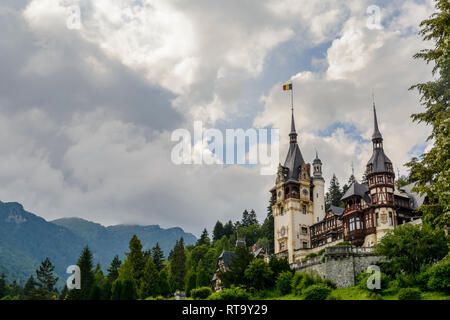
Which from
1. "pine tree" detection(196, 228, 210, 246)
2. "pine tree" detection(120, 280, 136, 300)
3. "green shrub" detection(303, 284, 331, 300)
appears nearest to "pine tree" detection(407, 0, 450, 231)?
"green shrub" detection(303, 284, 331, 300)

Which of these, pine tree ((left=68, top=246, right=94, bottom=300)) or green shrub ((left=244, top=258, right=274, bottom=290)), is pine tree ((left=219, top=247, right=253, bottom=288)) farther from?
pine tree ((left=68, top=246, right=94, bottom=300))

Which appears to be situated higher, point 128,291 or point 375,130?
point 375,130

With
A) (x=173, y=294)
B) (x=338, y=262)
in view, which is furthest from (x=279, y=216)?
(x=338, y=262)

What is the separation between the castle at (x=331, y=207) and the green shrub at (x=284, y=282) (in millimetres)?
15146

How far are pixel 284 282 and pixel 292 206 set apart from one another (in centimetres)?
2431

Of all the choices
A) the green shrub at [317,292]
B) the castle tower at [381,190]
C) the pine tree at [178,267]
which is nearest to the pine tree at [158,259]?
the pine tree at [178,267]

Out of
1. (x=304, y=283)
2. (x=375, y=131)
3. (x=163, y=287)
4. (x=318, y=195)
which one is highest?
(x=375, y=131)

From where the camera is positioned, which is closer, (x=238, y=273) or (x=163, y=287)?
(x=238, y=273)

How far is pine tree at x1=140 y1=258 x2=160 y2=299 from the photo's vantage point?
70500mm

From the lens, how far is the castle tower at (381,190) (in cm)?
6341

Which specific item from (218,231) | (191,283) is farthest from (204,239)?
(191,283)

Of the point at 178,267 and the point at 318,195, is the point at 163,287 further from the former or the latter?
the point at 318,195

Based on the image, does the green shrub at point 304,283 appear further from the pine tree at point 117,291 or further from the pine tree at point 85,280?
the pine tree at point 85,280

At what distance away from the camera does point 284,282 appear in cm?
5453
